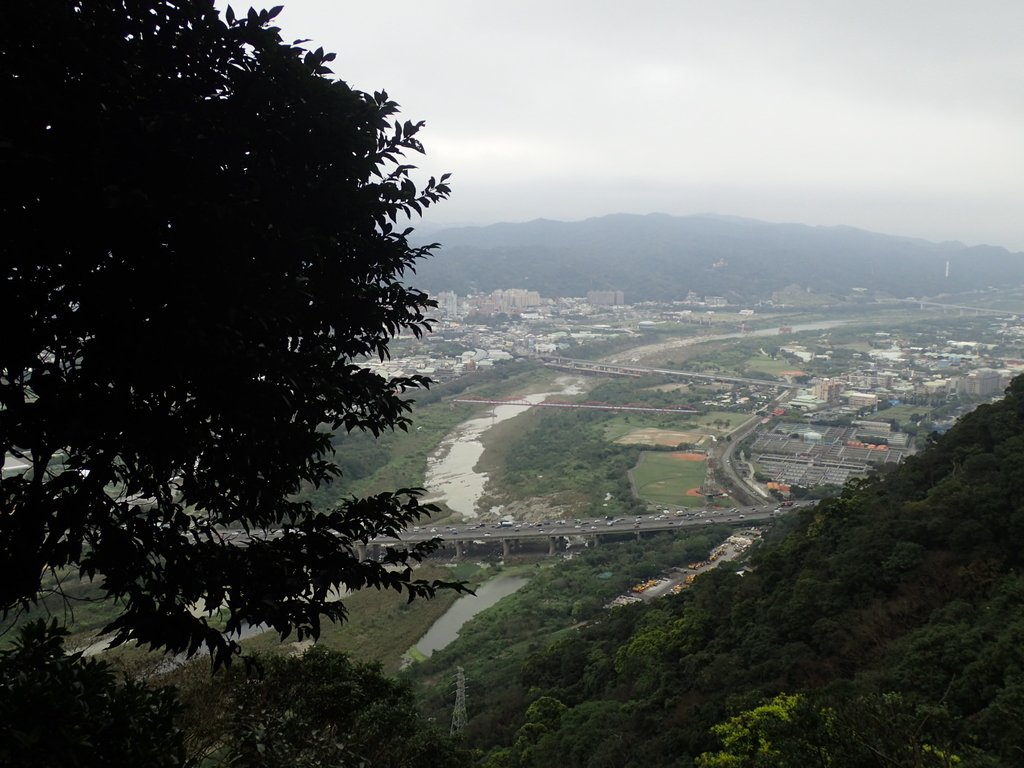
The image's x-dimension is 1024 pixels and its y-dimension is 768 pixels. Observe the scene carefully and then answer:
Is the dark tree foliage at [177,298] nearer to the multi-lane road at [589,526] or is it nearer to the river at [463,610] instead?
the river at [463,610]

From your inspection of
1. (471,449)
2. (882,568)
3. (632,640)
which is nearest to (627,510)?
(471,449)

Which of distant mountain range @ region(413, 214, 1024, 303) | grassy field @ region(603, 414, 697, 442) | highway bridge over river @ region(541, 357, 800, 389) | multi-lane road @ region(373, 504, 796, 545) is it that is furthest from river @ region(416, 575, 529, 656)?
distant mountain range @ region(413, 214, 1024, 303)

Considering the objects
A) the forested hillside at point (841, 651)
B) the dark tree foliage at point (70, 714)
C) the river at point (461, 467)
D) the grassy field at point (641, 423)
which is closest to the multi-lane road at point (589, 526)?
the river at point (461, 467)

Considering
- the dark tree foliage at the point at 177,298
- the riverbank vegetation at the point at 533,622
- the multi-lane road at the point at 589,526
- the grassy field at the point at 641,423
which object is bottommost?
the riverbank vegetation at the point at 533,622

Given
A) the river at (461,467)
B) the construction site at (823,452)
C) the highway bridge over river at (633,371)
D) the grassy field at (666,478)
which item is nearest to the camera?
the grassy field at (666,478)

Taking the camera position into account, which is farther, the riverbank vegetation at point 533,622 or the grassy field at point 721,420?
the grassy field at point 721,420

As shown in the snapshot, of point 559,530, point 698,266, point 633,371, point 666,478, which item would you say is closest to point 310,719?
point 559,530

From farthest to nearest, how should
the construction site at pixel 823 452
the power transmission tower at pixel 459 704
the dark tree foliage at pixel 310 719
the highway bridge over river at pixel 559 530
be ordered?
the construction site at pixel 823 452 < the highway bridge over river at pixel 559 530 < the power transmission tower at pixel 459 704 < the dark tree foliage at pixel 310 719
